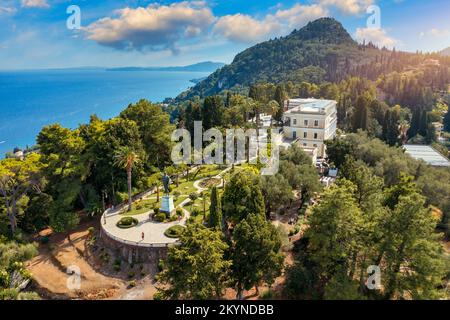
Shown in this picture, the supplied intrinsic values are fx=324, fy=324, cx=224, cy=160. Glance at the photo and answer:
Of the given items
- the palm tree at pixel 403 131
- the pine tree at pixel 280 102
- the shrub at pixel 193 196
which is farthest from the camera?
the palm tree at pixel 403 131

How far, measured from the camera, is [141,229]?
128 feet

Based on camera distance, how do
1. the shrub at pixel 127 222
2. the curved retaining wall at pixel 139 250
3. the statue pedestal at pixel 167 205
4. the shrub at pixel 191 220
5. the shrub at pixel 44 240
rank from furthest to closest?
the shrub at pixel 44 240, the statue pedestal at pixel 167 205, the shrub at pixel 127 222, the shrub at pixel 191 220, the curved retaining wall at pixel 139 250

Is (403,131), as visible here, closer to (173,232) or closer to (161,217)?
(161,217)

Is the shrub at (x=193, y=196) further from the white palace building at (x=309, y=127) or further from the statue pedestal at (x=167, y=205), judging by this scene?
the white palace building at (x=309, y=127)

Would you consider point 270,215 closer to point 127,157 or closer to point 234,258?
point 234,258

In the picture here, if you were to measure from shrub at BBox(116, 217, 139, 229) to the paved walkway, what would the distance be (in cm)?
43

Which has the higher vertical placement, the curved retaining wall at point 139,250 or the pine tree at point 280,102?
the pine tree at point 280,102

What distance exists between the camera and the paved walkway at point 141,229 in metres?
36.2

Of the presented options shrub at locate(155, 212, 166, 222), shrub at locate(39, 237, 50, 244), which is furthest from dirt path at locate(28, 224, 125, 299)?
shrub at locate(155, 212, 166, 222)

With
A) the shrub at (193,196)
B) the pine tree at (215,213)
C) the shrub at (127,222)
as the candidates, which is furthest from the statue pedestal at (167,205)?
the pine tree at (215,213)

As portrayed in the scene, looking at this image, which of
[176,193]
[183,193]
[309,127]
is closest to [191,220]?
[176,193]

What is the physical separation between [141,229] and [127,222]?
2282mm

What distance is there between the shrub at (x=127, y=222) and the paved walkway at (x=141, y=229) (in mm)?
435

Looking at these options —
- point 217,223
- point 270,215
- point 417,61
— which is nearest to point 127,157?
point 217,223
